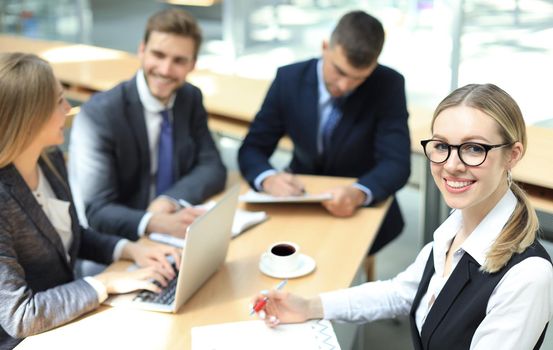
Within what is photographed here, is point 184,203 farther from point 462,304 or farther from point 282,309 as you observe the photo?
point 462,304

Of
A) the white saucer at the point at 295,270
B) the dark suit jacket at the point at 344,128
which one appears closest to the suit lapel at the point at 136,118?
the dark suit jacket at the point at 344,128

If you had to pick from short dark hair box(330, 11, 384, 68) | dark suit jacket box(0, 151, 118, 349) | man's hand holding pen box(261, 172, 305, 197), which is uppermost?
short dark hair box(330, 11, 384, 68)

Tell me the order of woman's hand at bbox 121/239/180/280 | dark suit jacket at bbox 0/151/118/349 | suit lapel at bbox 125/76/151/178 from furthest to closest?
suit lapel at bbox 125/76/151/178
woman's hand at bbox 121/239/180/280
dark suit jacket at bbox 0/151/118/349

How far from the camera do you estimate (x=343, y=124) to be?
241 cm

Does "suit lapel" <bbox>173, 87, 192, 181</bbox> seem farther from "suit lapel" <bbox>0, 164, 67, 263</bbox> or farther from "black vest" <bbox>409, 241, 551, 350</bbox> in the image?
"black vest" <bbox>409, 241, 551, 350</bbox>

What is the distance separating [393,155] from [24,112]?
133 cm

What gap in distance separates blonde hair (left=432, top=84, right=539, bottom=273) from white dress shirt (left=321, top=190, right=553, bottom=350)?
3cm

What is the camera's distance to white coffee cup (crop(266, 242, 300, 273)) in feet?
5.64

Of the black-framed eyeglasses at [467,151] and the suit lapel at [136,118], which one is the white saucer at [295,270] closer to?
the black-framed eyeglasses at [467,151]

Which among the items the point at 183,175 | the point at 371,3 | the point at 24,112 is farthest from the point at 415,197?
the point at 24,112

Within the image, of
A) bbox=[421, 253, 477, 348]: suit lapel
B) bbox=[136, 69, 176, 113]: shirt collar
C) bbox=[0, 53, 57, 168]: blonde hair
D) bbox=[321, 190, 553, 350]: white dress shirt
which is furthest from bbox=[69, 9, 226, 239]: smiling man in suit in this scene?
bbox=[421, 253, 477, 348]: suit lapel

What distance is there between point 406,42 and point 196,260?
11.8 ft

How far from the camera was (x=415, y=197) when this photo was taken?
4.07m

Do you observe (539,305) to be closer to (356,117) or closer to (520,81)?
(356,117)
